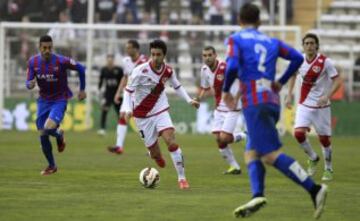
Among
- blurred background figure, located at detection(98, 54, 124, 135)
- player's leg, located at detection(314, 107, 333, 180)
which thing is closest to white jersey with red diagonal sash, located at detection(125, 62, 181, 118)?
player's leg, located at detection(314, 107, 333, 180)

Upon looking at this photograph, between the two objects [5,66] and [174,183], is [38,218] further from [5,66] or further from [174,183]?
[5,66]

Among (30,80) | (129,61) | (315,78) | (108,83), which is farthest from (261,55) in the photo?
(108,83)

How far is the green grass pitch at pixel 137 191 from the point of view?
1118cm

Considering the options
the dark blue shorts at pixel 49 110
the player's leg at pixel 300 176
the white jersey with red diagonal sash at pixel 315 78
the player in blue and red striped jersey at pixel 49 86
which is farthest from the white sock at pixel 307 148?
the player's leg at pixel 300 176

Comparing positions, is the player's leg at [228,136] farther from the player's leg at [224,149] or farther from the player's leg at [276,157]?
the player's leg at [276,157]

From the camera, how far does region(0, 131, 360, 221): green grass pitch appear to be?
11.2 m

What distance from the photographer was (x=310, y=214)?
11.2 metres

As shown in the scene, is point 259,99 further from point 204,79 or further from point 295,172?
point 204,79

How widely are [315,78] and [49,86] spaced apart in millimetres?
4749

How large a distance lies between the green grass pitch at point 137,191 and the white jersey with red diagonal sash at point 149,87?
1226 mm

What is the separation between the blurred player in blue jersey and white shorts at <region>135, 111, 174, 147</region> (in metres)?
4.17

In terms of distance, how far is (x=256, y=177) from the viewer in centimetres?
1065

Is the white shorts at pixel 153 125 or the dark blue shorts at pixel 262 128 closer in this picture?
the dark blue shorts at pixel 262 128

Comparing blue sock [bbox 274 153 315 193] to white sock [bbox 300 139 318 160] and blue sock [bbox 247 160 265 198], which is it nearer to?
blue sock [bbox 247 160 265 198]
